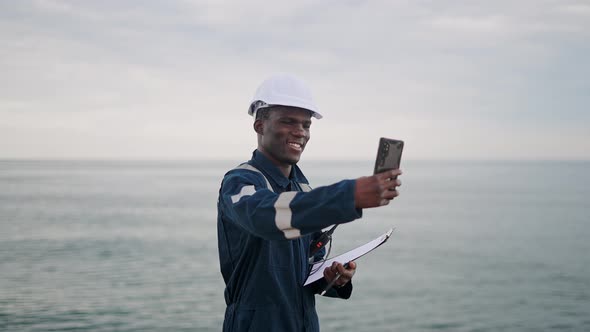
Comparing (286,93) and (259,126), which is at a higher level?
(286,93)

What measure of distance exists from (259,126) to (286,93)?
262 millimetres

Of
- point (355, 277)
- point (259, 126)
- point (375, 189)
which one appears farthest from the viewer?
point (355, 277)

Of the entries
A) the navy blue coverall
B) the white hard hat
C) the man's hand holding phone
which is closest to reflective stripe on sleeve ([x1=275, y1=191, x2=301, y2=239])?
the navy blue coverall

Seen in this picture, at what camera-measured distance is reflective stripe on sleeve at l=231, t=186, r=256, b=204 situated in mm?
2357

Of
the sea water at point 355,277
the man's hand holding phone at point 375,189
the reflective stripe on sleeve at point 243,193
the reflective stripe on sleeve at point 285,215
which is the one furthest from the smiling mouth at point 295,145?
the sea water at point 355,277

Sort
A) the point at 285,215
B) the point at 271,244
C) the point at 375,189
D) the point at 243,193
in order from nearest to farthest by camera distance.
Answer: the point at 375,189 < the point at 285,215 < the point at 243,193 < the point at 271,244

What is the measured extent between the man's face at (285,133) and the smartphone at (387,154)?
88 centimetres

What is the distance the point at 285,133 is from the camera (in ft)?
9.37

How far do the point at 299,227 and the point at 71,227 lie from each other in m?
38.1

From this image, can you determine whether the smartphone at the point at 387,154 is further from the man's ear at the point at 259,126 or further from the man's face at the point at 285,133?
the man's ear at the point at 259,126

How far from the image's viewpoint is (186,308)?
57.6 feet

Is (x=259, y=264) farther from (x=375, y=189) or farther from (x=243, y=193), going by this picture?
(x=375, y=189)

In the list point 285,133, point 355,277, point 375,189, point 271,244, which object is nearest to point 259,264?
point 271,244

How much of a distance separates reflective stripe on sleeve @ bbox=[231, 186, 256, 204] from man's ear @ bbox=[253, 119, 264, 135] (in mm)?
624
